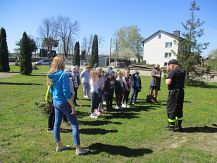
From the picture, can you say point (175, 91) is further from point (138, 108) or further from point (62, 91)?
point (62, 91)

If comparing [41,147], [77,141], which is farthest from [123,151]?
[41,147]

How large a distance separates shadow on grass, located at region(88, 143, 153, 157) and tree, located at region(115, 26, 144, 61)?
329ft

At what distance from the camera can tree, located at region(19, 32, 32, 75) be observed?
30.9 m

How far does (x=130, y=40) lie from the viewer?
108 metres

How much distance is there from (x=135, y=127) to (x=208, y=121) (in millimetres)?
3265

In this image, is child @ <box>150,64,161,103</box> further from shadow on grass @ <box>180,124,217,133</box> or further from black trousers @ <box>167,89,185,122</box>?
black trousers @ <box>167,89,185,122</box>

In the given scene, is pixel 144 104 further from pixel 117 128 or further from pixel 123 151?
pixel 123 151

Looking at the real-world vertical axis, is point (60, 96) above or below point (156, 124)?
above

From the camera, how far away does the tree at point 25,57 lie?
3091cm

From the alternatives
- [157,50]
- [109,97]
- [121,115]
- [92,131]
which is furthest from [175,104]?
[157,50]

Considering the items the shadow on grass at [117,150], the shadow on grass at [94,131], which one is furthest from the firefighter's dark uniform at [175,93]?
the shadow on grass at [117,150]

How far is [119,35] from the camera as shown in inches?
4326

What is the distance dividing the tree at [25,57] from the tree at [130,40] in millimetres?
77027

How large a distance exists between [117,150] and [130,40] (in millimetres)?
103633
